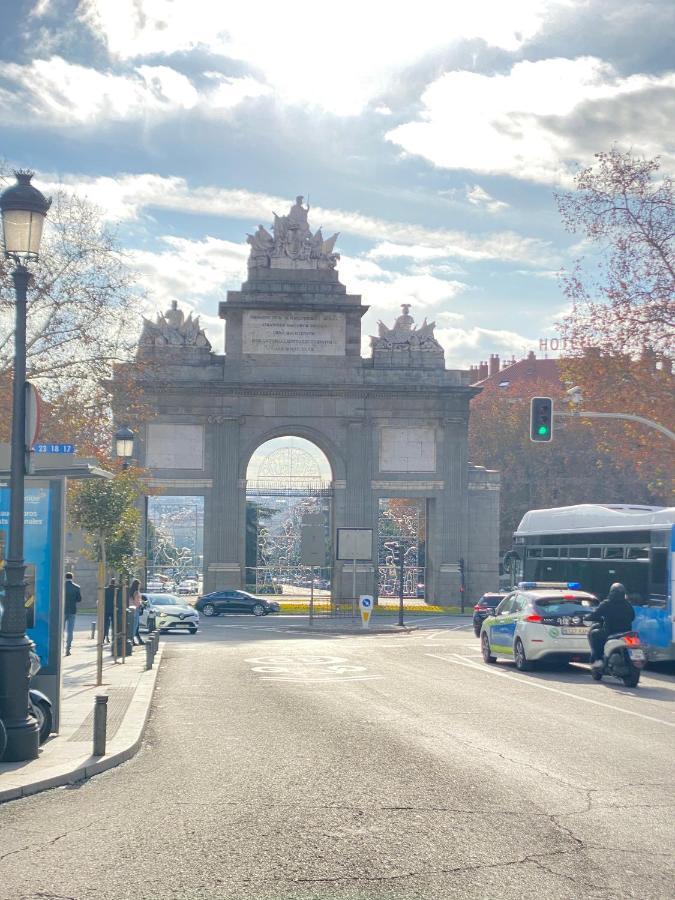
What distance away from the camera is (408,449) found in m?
57.6

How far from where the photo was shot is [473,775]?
1034 cm

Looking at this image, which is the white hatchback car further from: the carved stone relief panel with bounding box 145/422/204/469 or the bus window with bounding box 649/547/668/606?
the bus window with bounding box 649/547/668/606

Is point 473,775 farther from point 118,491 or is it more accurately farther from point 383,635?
point 383,635

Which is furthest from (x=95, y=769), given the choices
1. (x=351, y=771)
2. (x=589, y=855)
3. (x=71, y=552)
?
(x=71, y=552)

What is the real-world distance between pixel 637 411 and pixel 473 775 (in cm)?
2942

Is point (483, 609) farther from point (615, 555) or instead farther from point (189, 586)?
point (189, 586)

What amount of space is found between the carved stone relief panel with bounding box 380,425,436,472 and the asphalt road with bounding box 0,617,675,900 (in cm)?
3990

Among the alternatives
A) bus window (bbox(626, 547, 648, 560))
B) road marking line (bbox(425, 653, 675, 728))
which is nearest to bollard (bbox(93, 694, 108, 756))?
road marking line (bbox(425, 653, 675, 728))

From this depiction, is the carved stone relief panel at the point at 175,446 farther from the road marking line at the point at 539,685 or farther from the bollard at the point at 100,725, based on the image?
the bollard at the point at 100,725

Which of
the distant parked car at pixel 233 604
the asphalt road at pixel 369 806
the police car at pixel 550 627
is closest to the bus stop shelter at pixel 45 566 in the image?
the asphalt road at pixel 369 806

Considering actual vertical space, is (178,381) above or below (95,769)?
above

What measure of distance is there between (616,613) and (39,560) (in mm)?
10701

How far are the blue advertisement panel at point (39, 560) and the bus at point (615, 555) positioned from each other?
1348cm

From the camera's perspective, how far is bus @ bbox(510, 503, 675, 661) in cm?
2275
